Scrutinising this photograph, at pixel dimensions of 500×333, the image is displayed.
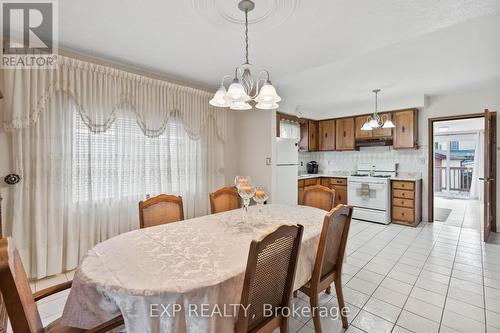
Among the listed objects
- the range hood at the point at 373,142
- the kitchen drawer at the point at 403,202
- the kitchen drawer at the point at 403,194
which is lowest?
the kitchen drawer at the point at 403,202

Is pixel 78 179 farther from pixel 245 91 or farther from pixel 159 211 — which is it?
pixel 245 91

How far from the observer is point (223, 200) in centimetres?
254

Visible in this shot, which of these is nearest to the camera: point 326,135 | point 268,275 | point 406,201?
point 268,275

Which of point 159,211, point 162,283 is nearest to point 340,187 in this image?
point 159,211

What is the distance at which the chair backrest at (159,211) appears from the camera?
6.25 ft

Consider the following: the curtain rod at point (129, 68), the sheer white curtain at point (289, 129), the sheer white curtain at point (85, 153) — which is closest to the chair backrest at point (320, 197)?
the sheer white curtain at point (85, 153)

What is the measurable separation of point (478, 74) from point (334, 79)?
192 centimetres

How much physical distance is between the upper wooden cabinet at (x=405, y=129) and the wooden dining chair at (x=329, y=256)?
12.2 ft

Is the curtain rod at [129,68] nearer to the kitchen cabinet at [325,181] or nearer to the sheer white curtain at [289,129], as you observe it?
the sheer white curtain at [289,129]

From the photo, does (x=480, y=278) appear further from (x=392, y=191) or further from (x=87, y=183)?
(x=87, y=183)

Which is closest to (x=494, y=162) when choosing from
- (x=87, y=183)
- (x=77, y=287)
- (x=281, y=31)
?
(x=281, y=31)

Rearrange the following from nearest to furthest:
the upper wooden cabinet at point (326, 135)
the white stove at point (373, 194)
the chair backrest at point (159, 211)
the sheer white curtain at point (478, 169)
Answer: the chair backrest at point (159, 211)
the white stove at point (373, 194)
the upper wooden cabinet at point (326, 135)
the sheer white curtain at point (478, 169)

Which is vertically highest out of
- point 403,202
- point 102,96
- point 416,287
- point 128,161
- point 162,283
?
point 102,96

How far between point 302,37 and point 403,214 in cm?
379
